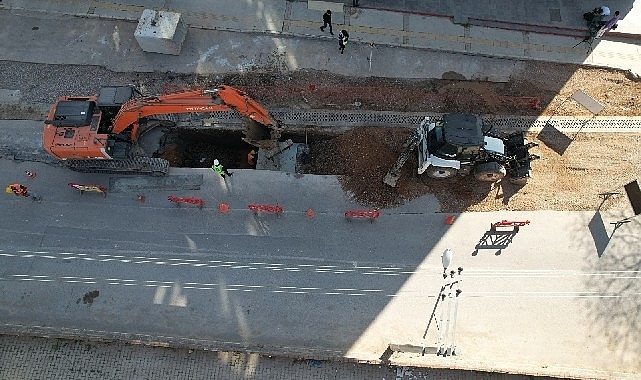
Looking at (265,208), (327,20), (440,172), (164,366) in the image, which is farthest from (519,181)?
(164,366)

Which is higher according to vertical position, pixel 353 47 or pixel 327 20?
pixel 327 20

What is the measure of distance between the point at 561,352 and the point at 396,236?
6.31 metres

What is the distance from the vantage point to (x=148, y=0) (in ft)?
75.4

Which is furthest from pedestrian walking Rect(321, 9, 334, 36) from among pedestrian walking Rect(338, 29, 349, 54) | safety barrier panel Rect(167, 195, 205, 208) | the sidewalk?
safety barrier panel Rect(167, 195, 205, 208)

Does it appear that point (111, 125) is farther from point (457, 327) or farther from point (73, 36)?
point (457, 327)

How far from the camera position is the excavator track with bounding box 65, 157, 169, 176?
18.3 metres

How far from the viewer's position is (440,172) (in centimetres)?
1797

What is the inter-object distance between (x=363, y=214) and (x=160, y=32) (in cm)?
1136

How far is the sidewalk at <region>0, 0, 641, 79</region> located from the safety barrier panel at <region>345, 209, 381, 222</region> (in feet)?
22.5

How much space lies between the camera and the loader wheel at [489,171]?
57.6ft

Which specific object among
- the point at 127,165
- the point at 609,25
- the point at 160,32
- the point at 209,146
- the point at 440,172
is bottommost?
the point at 127,165

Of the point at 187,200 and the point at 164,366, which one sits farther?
the point at 187,200

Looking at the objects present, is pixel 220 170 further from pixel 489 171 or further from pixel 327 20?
pixel 489 171

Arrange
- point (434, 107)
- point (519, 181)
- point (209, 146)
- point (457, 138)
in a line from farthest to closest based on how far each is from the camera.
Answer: point (209, 146) → point (434, 107) → point (519, 181) → point (457, 138)
